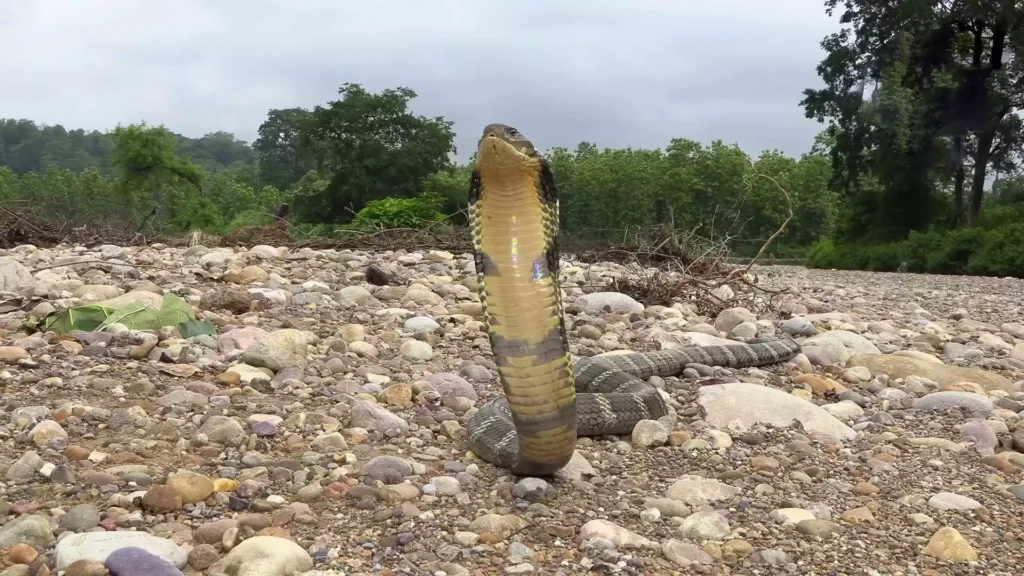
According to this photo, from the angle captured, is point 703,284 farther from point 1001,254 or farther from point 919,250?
point 919,250

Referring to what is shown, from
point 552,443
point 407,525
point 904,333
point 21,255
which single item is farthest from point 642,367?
point 21,255

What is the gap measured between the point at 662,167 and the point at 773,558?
148 ft

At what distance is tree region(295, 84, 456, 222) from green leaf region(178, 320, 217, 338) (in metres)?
33.0

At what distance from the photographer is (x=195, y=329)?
15.9ft

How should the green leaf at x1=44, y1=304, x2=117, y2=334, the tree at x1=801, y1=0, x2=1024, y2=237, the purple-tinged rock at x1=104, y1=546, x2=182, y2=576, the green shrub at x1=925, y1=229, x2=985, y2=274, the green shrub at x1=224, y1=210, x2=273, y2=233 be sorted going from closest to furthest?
the purple-tinged rock at x1=104, y1=546, x2=182, y2=576
the green leaf at x1=44, y1=304, x2=117, y2=334
the green shrub at x1=224, y1=210, x2=273, y2=233
the green shrub at x1=925, y1=229, x2=985, y2=274
the tree at x1=801, y1=0, x2=1024, y2=237

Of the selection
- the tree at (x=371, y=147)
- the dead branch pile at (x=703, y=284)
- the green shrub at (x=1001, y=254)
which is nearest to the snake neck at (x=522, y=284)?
the dead branch pile at (x=703, y=284)

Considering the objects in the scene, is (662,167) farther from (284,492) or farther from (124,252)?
(284,492)

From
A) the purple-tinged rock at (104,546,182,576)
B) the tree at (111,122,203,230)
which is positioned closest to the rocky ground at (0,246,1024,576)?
the purple-tinged rock at (104,546,182,576)

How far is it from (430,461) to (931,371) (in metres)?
3.65

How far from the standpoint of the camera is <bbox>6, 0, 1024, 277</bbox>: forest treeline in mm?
24016

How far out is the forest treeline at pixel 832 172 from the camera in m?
24.0

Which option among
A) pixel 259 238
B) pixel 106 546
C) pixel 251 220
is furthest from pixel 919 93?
pixel 106 546

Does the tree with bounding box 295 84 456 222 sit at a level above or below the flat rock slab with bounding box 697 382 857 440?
above

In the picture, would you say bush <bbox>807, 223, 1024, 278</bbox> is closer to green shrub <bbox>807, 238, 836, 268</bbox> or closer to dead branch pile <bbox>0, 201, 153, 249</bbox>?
green shrub <bbox>807, 238, 836, 268</bbox>
